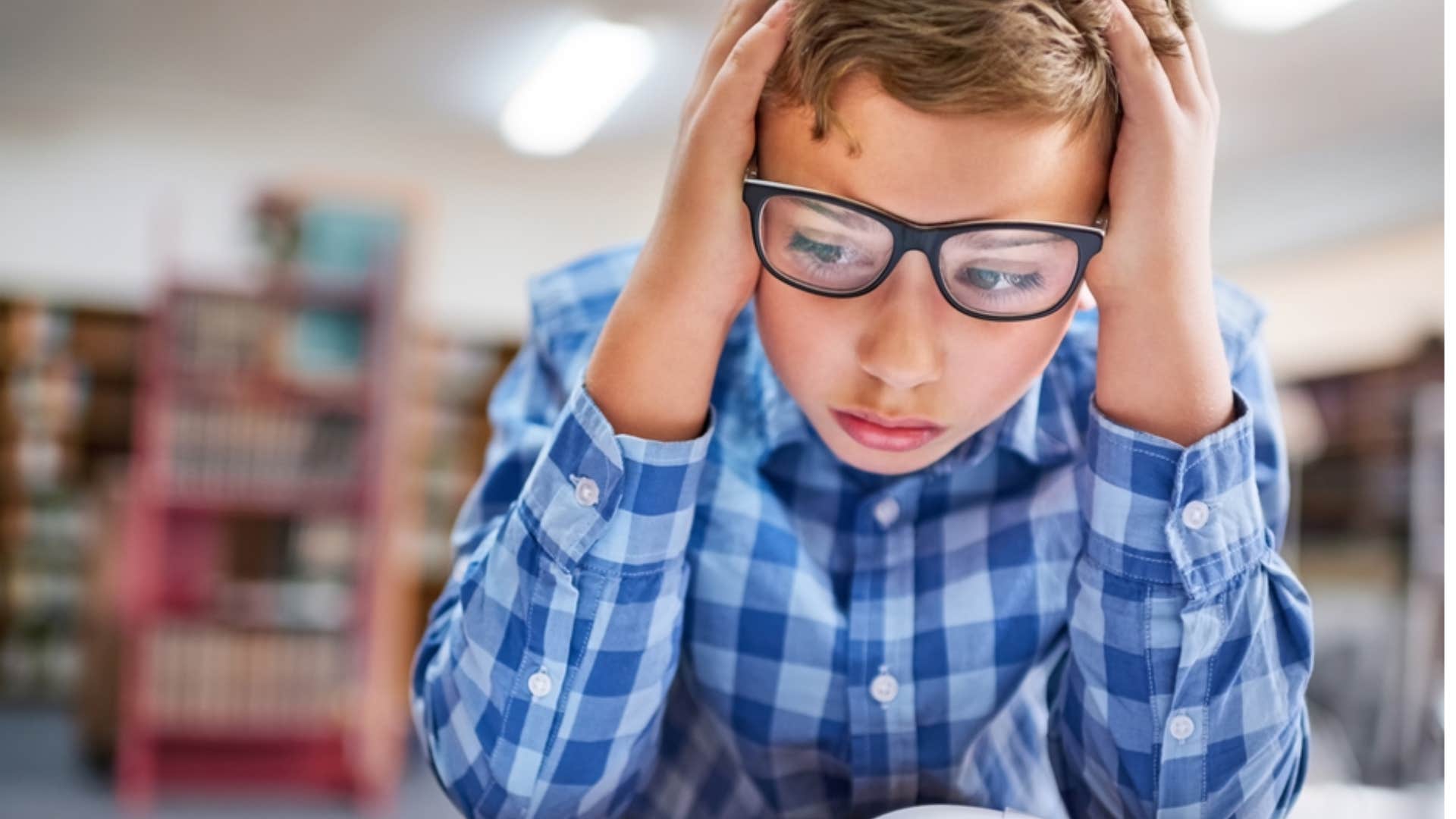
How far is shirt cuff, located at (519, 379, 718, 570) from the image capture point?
1.65 feet

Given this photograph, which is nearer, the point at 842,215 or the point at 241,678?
the point at 842,215

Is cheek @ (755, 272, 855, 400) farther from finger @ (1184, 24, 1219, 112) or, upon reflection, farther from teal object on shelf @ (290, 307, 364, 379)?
teal object on shelf @ (290, 307, 364, 379)

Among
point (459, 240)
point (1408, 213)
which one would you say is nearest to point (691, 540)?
point (1408, 213)

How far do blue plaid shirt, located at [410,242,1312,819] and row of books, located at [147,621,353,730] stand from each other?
9.58ft

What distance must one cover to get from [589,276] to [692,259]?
0.17m

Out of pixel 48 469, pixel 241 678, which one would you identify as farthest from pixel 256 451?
pixel 48 469

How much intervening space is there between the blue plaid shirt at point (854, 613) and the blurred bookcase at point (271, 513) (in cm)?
292

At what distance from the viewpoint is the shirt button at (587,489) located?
51 centimetres

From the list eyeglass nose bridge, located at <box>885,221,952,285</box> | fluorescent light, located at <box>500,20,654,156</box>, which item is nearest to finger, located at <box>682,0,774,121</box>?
eyeglass nose bridge, located at <box>885,221,952,285</box>

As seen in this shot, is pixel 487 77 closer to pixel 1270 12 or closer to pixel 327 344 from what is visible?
pixel 327 344

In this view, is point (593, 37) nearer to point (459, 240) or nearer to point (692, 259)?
point (459, 240)

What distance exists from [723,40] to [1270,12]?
153 inches

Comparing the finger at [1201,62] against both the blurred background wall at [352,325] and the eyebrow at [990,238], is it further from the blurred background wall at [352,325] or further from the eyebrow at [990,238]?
the blurred background wall at [352,325]

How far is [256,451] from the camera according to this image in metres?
3.38
